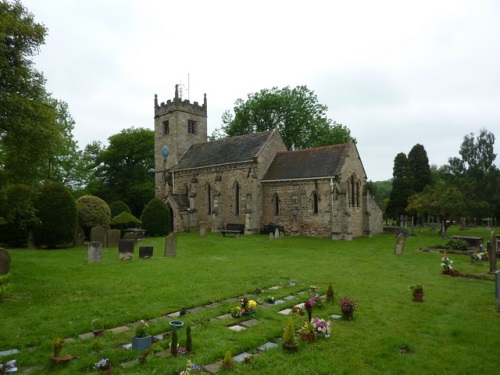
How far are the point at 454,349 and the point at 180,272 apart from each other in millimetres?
9513

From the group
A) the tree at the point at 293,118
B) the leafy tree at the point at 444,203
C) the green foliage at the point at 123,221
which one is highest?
the tree at the point at 293,118

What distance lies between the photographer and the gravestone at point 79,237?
22719 mm

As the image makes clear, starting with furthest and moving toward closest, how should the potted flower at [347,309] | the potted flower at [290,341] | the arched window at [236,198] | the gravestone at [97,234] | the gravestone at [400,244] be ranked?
the arched window at [236,198] → the gravestone at [97,234] → the gravestone at [400,244] → the potted flower at [347,309] → the potted flower at [290,341]

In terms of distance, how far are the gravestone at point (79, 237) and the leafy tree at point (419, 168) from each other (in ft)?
134

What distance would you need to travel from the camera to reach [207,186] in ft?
113

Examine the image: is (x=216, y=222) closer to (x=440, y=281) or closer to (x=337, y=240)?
(x=337, y=240)

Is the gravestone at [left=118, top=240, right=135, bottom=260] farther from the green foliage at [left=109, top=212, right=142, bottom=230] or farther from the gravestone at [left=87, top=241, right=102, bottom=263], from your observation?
the green foliage at [left=109, top=212, right=142, bottom=230]

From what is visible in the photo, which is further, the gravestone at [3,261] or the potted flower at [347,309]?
the gravestone at [3,261]

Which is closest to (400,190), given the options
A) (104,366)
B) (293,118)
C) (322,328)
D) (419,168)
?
(419,168)

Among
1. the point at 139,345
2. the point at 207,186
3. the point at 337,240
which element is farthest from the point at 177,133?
the point at 139,345

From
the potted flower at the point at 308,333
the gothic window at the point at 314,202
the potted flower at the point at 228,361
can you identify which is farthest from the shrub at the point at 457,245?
the potted flower at the point at 228,361

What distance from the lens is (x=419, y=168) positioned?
1836 inches

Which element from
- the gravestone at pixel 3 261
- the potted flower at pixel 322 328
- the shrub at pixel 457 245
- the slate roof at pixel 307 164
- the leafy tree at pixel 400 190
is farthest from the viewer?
the leafy tree at pixel 400 190

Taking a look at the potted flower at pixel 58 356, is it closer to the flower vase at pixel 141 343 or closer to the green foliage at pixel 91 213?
the flower vase at pixel 141 343
